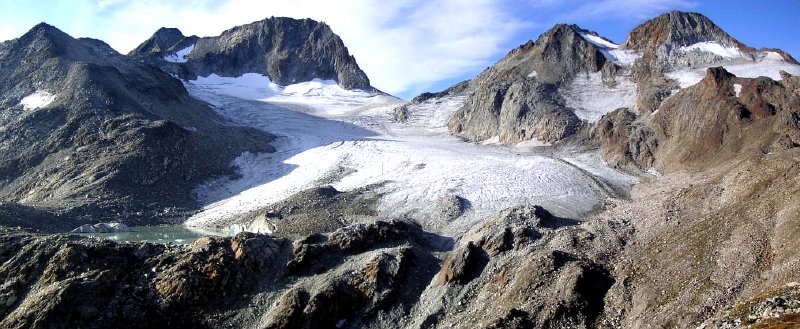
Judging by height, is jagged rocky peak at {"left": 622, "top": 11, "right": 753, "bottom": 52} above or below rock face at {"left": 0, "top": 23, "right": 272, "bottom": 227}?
above

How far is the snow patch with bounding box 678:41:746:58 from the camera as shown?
68062 mm

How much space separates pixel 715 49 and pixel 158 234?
6339 centimetres

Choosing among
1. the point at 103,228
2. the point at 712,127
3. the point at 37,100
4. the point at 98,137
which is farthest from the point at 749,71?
the point at 37,100

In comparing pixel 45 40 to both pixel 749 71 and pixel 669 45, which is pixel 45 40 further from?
pixel 749 71

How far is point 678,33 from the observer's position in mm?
73375

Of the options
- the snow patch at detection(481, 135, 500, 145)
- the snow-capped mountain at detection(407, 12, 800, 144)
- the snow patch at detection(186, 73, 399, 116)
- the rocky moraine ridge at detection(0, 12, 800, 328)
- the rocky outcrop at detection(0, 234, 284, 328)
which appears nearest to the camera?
the rocky moraine ridge at detection(0, 12, 800, 328)

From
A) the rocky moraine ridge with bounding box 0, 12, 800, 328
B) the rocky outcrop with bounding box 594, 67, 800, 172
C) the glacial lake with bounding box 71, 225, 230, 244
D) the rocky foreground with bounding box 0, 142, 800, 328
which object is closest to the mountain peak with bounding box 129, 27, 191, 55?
the rocky moraine ridge with bounding box 0, 12, 800, 328

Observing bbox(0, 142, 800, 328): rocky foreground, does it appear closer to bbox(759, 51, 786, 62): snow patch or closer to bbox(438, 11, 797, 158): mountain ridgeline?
bbox(438, 11, 797, 158): mountain ridgeline

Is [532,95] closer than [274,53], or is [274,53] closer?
[532,95]

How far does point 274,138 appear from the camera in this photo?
69.6m

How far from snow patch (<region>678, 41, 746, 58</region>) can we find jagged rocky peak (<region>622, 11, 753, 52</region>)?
0.56 metres

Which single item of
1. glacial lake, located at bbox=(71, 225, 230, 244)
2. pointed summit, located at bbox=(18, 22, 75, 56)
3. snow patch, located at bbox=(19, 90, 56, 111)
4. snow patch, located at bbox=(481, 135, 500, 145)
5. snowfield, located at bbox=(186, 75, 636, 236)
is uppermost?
pointed summit, located at bbox=(18, 22, 75, 56)

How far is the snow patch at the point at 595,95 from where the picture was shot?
66750 mm

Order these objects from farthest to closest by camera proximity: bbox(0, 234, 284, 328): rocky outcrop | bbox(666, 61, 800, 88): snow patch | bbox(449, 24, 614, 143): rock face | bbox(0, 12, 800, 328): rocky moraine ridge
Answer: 1. bbox(449, 24, 614, 143): rock face
2. bbox(666, 61, 800, 88): snow patch
3. bbox(0, 234, 284, 328): rocky outcrop
4. bbox(0, 12, 800, 328): rocky moraine ridge
